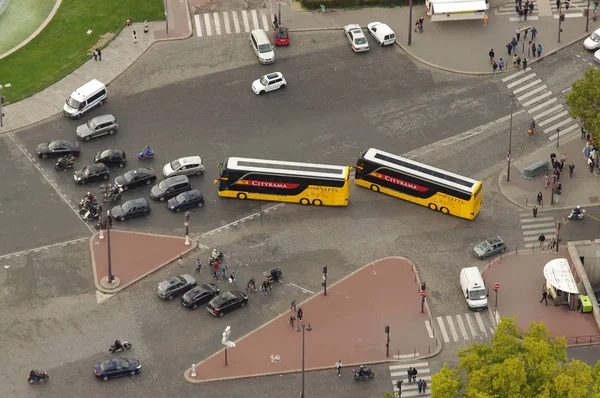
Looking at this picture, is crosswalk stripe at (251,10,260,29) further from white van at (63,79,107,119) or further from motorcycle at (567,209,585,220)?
motorcycle at (567,209,585,220)

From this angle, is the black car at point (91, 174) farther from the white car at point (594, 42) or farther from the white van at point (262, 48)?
the white car at point (594, 42)

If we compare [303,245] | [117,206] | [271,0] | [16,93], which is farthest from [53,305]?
[271,0]

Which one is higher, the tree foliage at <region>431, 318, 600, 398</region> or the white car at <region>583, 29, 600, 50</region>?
the tree foliage at <region>431, 318, 600, 398</region>

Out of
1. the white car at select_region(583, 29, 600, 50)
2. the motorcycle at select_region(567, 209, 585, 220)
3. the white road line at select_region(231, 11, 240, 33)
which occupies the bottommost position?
the motorcycle at select_region(567, 209, 585, 220)

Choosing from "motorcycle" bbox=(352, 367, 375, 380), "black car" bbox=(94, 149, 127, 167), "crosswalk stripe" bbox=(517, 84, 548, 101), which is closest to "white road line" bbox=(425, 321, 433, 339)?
"motorcycle" bbox=(352, 367, 375, 380)

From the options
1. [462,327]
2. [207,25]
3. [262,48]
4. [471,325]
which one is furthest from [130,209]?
[471,325]

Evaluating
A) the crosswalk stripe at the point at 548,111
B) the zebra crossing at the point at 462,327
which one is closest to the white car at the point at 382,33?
the crosswalk stripe at the point at 548,111

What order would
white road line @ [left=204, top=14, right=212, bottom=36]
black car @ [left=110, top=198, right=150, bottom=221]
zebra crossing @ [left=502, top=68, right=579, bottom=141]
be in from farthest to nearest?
white road line @ [left=204, top=14, right=212, bottom=36]
zebra crossing @ [left=502, top=68, right=579, bottom=141]
black car @ [left=110, top=198, right=150, bottom=221]

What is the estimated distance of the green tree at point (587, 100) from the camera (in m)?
137

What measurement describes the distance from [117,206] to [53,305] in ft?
45.1

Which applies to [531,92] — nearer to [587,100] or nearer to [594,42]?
[594,42]

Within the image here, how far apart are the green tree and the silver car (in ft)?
151

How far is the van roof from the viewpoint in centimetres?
14662

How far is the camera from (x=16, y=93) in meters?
150
